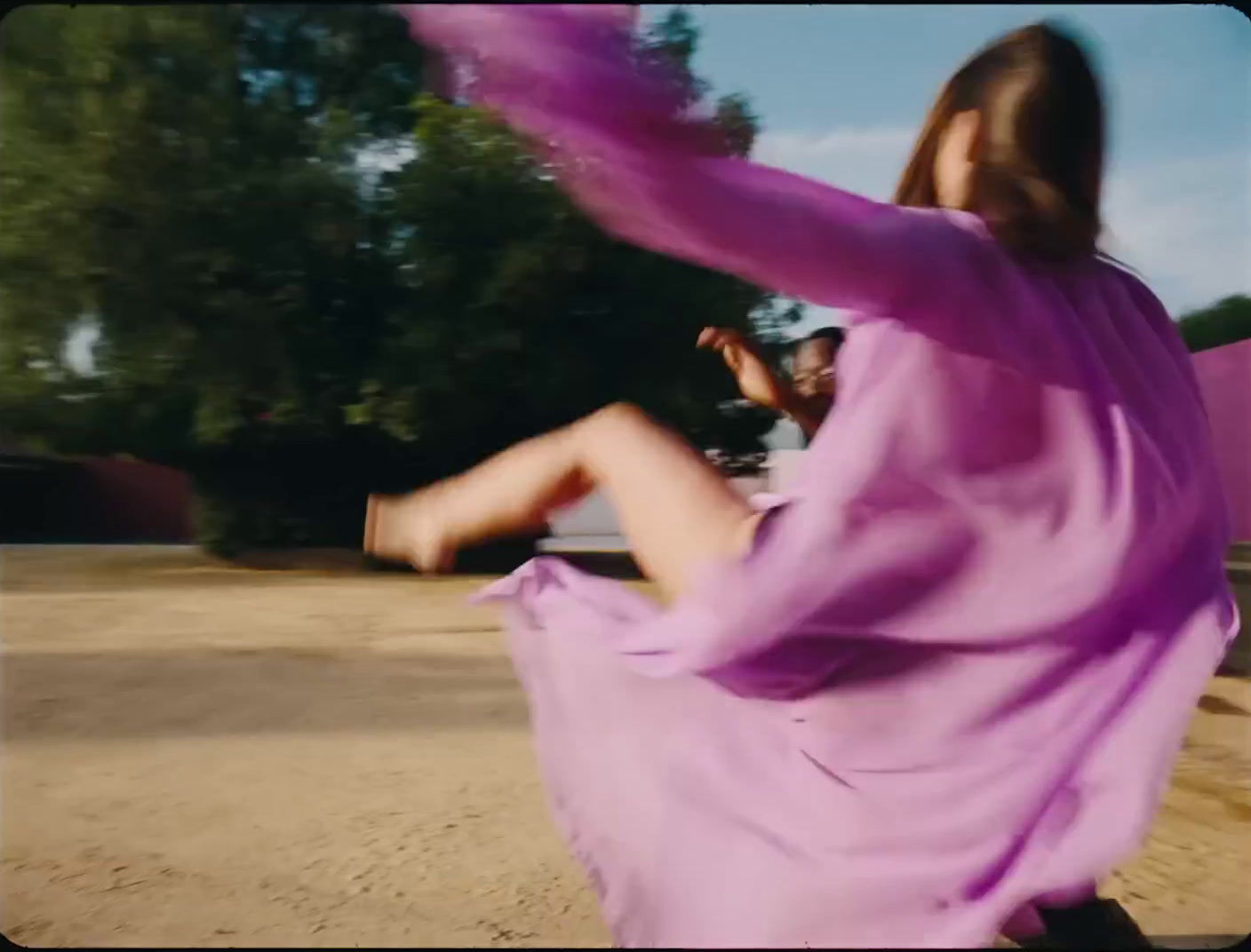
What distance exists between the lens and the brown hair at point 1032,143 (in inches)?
53.4

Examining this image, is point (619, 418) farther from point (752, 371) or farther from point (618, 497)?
point (752, 371)

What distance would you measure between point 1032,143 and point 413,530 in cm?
93

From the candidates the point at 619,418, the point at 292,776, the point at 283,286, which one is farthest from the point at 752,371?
the point at 292,776

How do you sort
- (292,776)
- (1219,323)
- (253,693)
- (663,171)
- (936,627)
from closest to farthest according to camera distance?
(663,171) < (936,627) < (1219,323) < (292,776) < (253,693)

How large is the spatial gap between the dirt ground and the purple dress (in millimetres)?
427

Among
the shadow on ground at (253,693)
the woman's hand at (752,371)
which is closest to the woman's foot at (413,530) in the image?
the woman's hand at (752,371)

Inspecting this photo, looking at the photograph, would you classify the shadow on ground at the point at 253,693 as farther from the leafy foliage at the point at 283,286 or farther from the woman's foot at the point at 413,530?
the woman's foot at the point at 413,530

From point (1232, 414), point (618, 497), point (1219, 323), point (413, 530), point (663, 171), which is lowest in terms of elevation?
point (413, 530)

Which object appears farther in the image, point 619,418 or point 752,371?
point 752,371

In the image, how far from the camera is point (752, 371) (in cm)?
161

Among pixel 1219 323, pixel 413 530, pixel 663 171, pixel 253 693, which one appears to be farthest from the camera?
pixel 253 693

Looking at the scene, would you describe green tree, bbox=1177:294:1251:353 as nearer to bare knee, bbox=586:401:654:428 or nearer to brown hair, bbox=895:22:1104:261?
brown hair, bbox=895:22:1104:261

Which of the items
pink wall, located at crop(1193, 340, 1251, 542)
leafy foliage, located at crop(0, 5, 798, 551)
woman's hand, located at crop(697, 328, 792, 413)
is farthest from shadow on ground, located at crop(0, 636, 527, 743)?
pink wall, located at crop(1193, 340, 1251, 542)

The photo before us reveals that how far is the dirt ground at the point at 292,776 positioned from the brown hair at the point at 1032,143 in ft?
2.61
